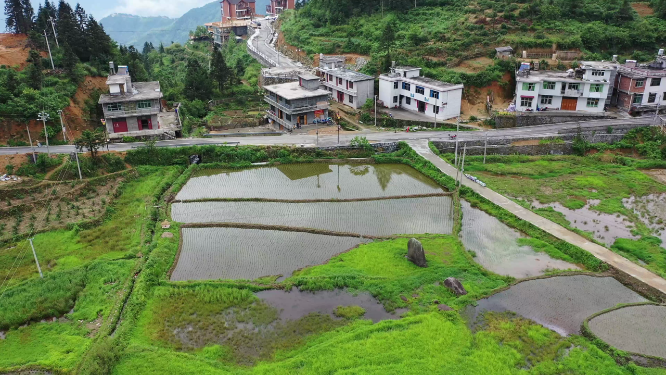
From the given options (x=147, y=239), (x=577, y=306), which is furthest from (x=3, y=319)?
(x=577, y=306)

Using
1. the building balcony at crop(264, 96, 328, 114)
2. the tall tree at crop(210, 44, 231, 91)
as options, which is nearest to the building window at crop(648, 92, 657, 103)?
the building balcony at crop(264, 96, 328, 114)

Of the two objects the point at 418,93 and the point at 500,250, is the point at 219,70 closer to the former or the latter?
the point at 418,93

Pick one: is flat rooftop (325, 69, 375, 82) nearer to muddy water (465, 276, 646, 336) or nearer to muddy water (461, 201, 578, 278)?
muddy water (461, 201, 578, 278)

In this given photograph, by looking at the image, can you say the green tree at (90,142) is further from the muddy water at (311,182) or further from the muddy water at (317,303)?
the muddy water at (317,303)

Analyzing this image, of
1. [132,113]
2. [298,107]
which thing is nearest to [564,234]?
[298,107]

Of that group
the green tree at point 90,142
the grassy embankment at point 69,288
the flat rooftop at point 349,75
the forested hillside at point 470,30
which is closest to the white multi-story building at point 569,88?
the forested hillside at point 470,30

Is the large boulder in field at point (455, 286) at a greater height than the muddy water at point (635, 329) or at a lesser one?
greater
